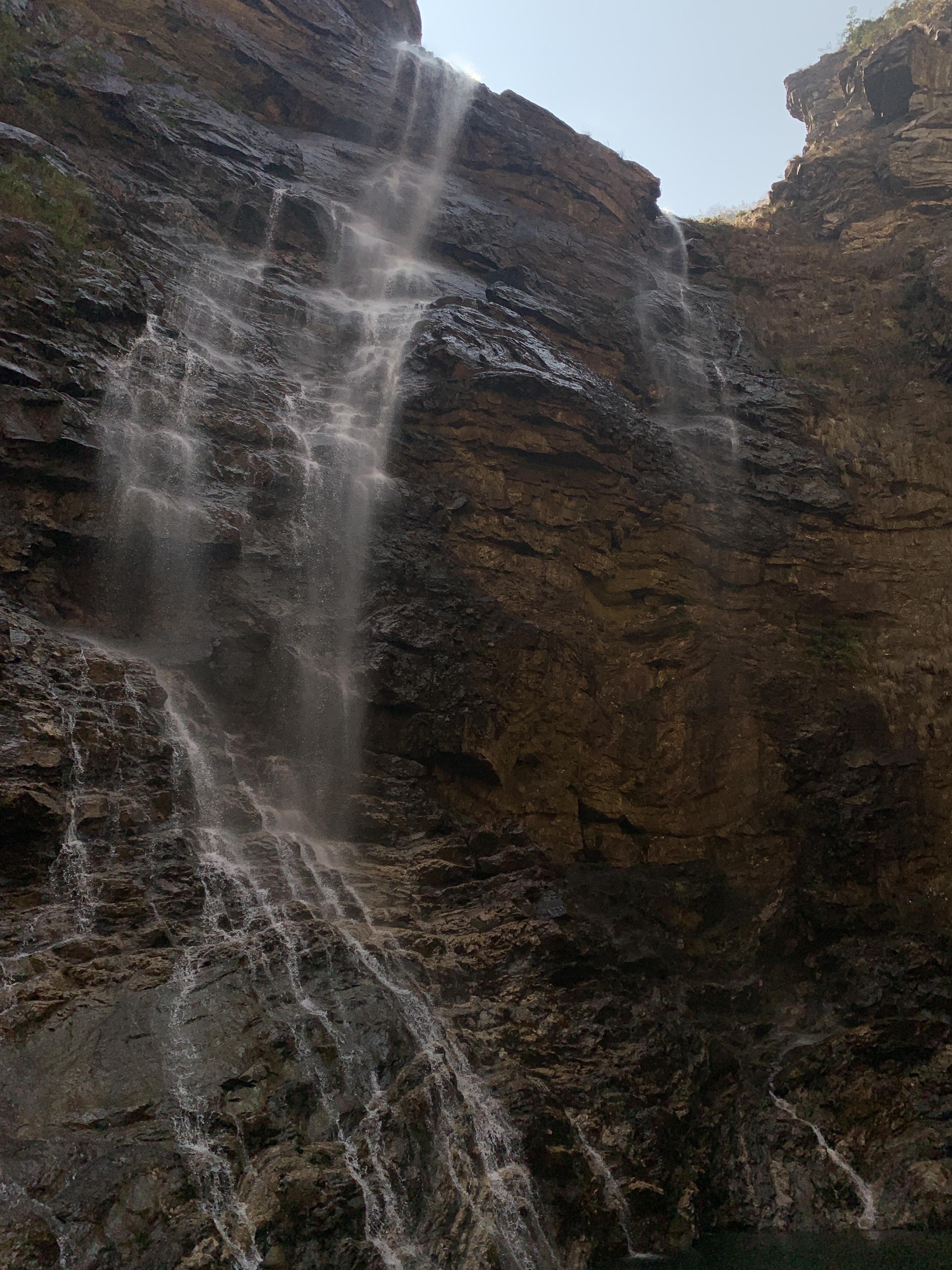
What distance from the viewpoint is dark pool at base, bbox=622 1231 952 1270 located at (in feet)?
28.7

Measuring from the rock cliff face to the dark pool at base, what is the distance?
1.16 ft

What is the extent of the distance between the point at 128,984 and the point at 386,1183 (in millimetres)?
3120

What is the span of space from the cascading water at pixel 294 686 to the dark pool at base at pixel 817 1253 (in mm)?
1702

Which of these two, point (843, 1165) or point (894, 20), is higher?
point (894, 20)

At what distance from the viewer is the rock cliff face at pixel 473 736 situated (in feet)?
28.0

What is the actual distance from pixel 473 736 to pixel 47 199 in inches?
506

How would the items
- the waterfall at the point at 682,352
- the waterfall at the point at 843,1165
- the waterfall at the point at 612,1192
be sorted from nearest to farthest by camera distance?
1. the waterfall at the point at 612,1192
2. the waterfall at the point at 843,1165
3. the waterfall at the point at 682,352

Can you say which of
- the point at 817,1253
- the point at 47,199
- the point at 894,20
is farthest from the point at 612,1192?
the point at 894,20

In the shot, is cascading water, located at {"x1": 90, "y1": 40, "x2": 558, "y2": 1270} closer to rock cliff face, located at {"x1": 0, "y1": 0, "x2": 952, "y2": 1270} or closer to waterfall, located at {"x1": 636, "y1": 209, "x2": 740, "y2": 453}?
rock cliff face, located at {"x1": 0, "y1": 0, "x2": 952, "y2": 1270}

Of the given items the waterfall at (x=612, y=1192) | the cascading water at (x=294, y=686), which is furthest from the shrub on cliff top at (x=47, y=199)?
the waterfall at (x=612, y=1192)

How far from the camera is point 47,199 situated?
1667cm

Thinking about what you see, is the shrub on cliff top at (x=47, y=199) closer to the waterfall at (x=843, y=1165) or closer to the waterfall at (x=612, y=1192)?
the waterfall at (x=612, y=1192)

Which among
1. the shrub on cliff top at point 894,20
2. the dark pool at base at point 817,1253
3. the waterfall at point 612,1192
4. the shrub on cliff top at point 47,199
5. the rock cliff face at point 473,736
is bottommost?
the dark pool at base at point 817,1253

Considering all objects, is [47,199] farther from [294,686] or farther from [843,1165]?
[843,1165]
